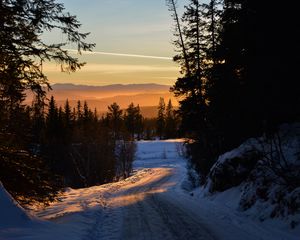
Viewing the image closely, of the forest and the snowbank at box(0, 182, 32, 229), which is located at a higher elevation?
the forest

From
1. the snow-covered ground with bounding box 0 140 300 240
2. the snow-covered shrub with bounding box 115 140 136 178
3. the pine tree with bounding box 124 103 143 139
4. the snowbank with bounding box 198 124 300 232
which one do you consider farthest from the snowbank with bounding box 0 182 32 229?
the pine tree with bounding box 124 103 143 139

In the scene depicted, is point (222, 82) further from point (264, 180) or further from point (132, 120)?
point (132, 120)

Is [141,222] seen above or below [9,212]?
below

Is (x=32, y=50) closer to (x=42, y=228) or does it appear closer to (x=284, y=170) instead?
(x=42, y=228)

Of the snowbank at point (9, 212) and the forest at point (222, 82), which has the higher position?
the forest at point (222, 82)

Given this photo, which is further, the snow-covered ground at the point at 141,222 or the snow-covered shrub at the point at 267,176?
the snow-covered shrub at the point at 267,176

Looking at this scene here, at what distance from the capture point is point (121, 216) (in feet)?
51.3

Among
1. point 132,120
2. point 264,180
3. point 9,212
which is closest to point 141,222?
point 9,212

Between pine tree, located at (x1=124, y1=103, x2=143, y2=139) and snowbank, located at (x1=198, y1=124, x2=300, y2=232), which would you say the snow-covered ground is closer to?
snowbank, located at (x1=198, y1=124, x2=300, y2=232)

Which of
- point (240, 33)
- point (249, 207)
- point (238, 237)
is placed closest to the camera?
point (238, 237)

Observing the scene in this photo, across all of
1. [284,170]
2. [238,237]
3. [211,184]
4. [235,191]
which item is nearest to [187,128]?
[211,184]

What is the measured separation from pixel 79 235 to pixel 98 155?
2097 inches

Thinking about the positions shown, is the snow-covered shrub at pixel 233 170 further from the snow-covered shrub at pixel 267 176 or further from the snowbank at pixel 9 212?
the snowbank at pixel 9 212

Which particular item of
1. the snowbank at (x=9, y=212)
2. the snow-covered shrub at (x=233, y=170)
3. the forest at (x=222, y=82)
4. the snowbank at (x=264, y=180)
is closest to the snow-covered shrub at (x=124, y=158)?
the forest at (x=222, y=82)
